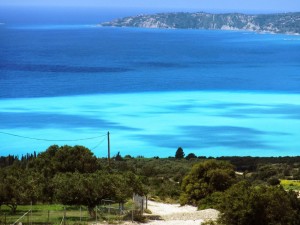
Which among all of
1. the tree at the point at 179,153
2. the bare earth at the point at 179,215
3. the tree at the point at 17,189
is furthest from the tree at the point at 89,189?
the tree at the point at 179,153

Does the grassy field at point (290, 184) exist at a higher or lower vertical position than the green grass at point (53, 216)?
higher

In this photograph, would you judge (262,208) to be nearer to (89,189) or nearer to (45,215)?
(89,189)

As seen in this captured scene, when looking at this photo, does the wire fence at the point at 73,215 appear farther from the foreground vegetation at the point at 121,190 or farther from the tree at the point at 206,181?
the tree at the point at 206,181

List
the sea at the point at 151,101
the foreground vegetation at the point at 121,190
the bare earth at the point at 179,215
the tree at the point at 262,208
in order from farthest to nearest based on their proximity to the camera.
A: the sea at the point at 151,101
the bare earth at the point at 179,215
the foreground vegetation at the point at 121,190
the tree at the point at 262,208

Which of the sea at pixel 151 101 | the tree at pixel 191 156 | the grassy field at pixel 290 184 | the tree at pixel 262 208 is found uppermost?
the sea at pixel 151 101

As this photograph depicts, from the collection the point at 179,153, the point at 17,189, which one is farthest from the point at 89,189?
the point at 179,153

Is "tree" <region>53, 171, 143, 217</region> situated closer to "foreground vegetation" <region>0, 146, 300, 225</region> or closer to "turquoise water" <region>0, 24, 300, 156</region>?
"foreground vegetation" <region>0, 146, 300, 225</region>

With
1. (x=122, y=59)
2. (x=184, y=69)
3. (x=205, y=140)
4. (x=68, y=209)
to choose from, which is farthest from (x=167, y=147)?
(x=122, y=59)
